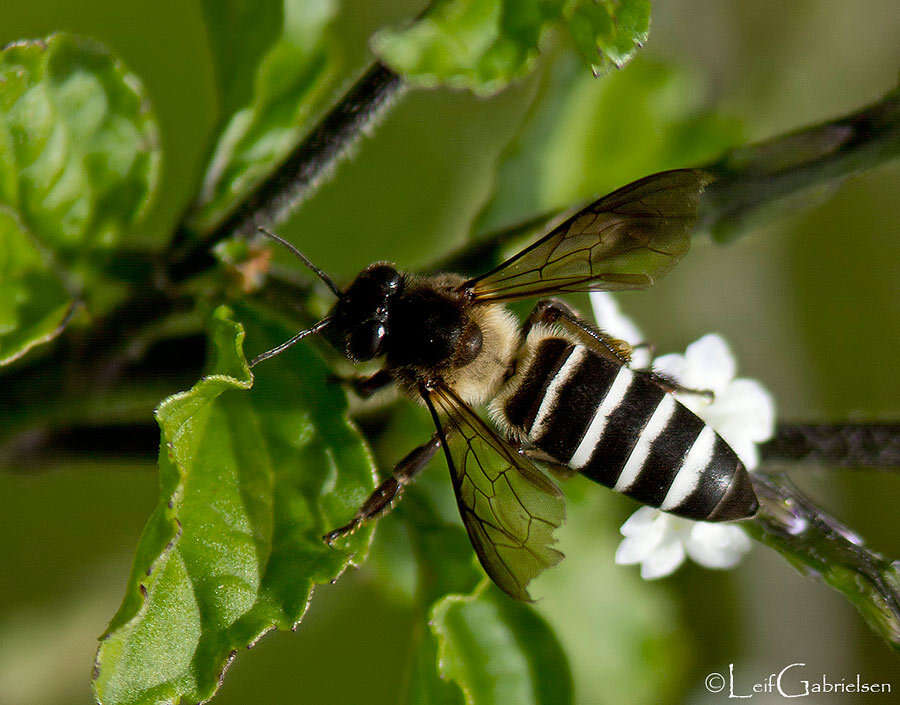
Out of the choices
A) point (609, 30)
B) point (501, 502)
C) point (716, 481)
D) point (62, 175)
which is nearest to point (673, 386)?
point (716, 481)

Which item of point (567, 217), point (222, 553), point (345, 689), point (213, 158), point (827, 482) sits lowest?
point (827, 482)

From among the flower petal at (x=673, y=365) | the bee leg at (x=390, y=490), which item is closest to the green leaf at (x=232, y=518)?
the bee leg at (x=390, y=490)

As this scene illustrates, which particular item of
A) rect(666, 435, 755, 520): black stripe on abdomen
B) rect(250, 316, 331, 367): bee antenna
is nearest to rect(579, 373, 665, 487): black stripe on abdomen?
rect(666, 435, 755, 520): black stripe on abdomen

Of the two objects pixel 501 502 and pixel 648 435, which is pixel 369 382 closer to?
pixel 501 502

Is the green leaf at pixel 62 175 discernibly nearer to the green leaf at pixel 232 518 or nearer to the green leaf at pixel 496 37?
the green leaf at pixel 232 518

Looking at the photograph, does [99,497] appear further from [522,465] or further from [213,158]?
[522,465]

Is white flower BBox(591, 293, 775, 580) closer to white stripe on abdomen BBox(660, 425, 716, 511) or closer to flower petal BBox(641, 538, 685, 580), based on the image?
flower petal BBox(641, 538, 685, 580)

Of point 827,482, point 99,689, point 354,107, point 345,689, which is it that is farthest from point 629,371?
point 827,482
